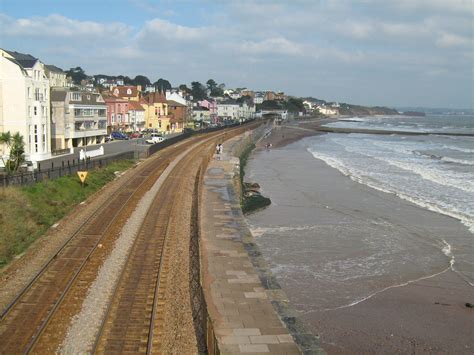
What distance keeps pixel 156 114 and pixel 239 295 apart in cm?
7937

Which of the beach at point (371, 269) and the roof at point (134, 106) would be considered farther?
the roof at point (134, 106)

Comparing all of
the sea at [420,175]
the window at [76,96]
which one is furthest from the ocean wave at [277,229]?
the window at [76,96]

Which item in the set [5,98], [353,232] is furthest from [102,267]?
[5,98]

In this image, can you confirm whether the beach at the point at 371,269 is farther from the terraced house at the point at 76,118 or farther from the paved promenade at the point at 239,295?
the terraced house at the point at 76,118

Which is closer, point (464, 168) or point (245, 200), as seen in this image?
point (245, 200)

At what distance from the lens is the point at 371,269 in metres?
18.7

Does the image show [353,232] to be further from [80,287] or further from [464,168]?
[464,168]

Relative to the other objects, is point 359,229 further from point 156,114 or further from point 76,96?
point 156,114

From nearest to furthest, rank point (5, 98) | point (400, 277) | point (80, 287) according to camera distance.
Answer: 1. point (80, 287)
2. point (400, 277)
3. point (5, 98)

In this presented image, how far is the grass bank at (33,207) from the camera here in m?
16.4

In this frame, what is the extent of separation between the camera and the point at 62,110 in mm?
47188

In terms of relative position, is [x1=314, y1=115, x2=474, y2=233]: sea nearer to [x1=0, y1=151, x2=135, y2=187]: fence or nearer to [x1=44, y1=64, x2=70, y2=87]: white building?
[x1=0, y1=151, x2=135, y2=187]: fence

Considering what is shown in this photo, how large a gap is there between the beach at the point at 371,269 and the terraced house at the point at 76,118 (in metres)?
24.4

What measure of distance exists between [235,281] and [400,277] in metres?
7.67
